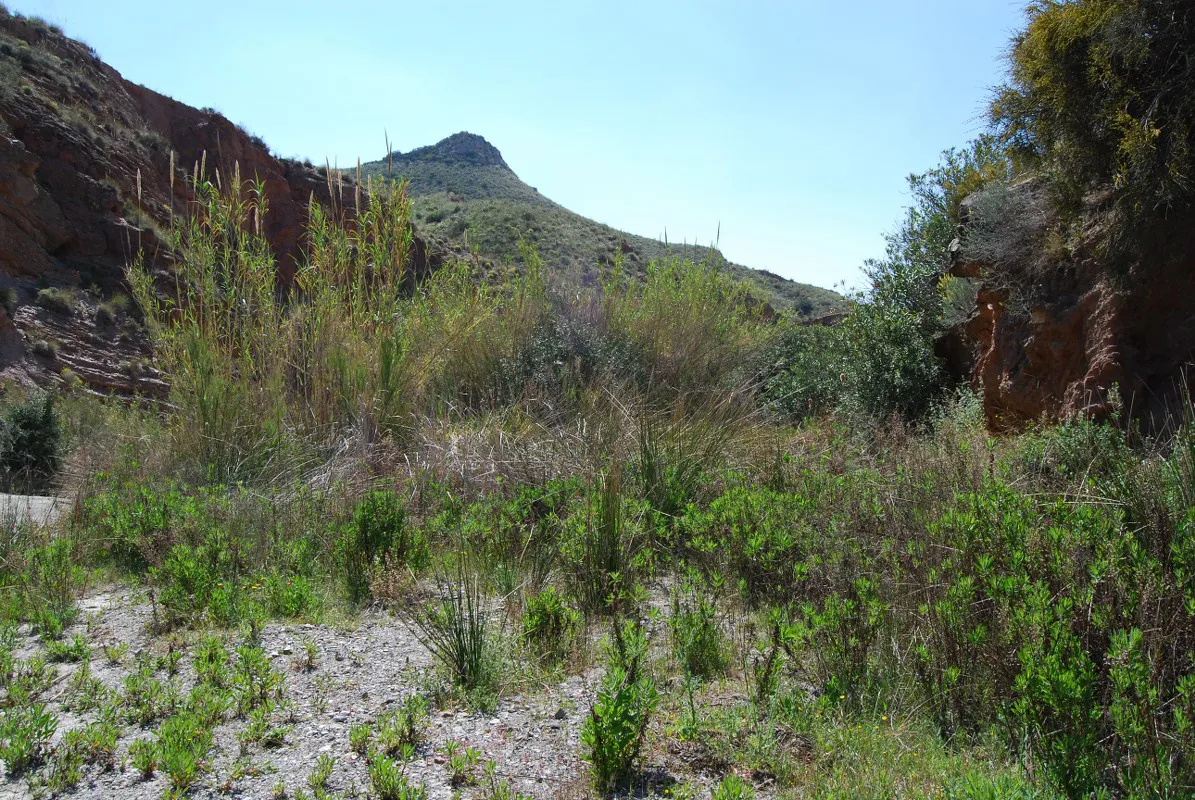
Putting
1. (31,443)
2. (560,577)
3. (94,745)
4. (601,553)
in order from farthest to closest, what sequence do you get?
(31,443) < (560,577) < (601,553) < (94,745)

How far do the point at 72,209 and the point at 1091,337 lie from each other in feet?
78.8

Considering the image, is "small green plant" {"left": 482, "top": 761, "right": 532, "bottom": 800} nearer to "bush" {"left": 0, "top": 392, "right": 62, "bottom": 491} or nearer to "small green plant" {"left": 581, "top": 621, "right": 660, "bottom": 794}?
"small green plant" {"left": 581, "top": 621, "right": 660, "bottom": 794}

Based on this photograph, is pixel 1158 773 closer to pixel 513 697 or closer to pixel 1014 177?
pixel 513 697

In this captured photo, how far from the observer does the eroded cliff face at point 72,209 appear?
18281 millimetres

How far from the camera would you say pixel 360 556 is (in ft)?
14.8

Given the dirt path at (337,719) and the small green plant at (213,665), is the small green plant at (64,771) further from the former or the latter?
the small green plant at (213,665)

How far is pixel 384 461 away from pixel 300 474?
2.11 feet

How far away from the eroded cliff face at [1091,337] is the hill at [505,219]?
14806mm

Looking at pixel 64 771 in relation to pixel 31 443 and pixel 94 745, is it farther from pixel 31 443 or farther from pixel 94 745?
pixel 31 443

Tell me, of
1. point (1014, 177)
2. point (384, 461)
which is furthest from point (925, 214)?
point (384, 461)

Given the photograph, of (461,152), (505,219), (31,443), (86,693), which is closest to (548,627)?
(86,693)

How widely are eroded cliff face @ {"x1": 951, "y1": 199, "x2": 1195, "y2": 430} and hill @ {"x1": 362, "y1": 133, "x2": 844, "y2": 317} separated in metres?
14.8

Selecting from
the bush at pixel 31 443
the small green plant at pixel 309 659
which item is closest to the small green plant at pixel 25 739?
the small green plant at pixel 309 659

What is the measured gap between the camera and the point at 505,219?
34.7 meters
